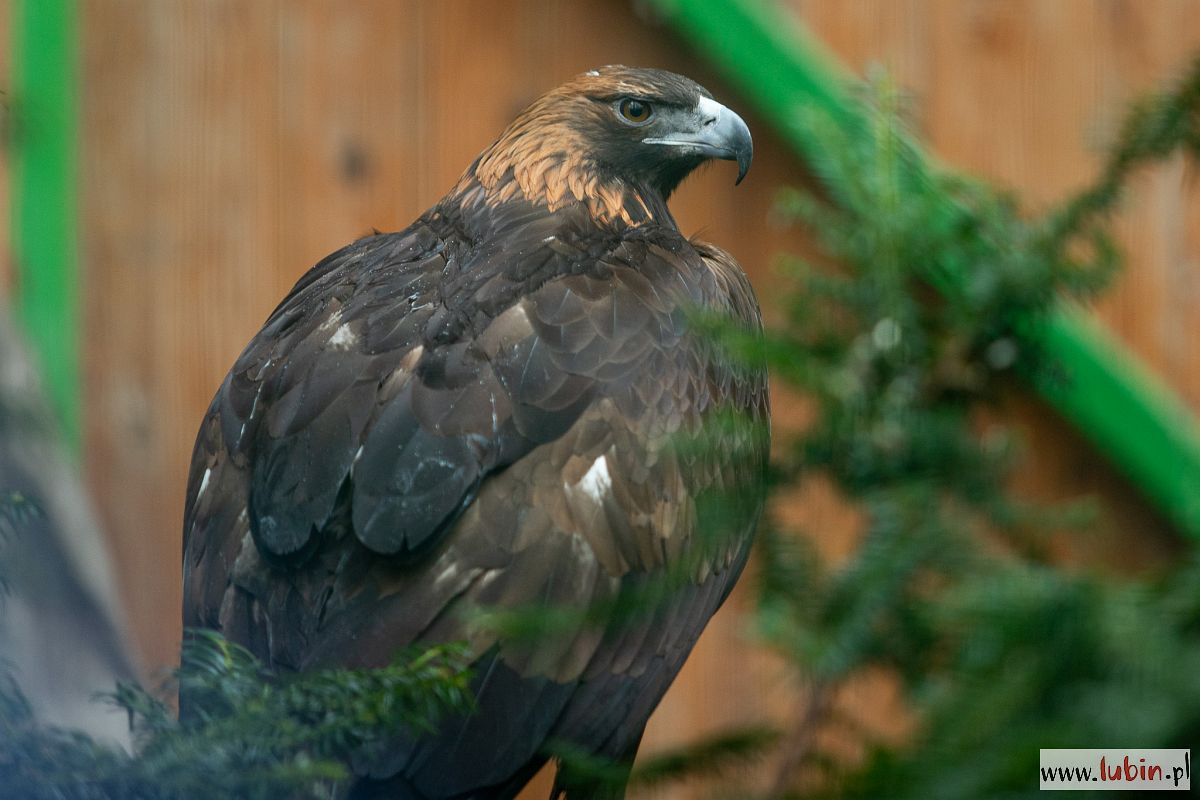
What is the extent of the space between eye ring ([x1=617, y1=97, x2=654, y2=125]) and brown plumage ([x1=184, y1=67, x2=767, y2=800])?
43 cm

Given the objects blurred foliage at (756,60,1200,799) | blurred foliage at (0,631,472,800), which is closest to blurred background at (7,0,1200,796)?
blurred foliage at (0,631,472,800)

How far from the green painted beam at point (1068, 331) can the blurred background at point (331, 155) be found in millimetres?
44

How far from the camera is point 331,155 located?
3920mm

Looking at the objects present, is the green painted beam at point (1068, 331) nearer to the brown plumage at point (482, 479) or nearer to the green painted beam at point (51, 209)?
the brown plumage at point (482, 479)

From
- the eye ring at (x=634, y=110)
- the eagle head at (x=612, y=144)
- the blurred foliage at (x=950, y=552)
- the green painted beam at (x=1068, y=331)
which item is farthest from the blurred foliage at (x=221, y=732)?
the green painted beam at (x=1068, y=331)

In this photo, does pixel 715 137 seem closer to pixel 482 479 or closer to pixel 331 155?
pixel 482 479

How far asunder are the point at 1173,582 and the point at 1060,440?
9.84ft

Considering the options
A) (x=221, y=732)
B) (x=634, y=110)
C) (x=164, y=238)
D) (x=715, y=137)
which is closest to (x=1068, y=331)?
(x=715, y=137)

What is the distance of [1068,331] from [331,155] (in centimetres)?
206

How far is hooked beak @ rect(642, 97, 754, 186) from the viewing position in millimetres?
2828

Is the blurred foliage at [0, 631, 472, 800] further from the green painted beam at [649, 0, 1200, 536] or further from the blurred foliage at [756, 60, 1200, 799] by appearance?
the green painted beam at [649, 0, 1200, 536]

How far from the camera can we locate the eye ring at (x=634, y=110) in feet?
9.52

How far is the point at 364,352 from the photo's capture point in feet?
7.20

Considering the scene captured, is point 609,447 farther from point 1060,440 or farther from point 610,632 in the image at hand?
point 1060,440
